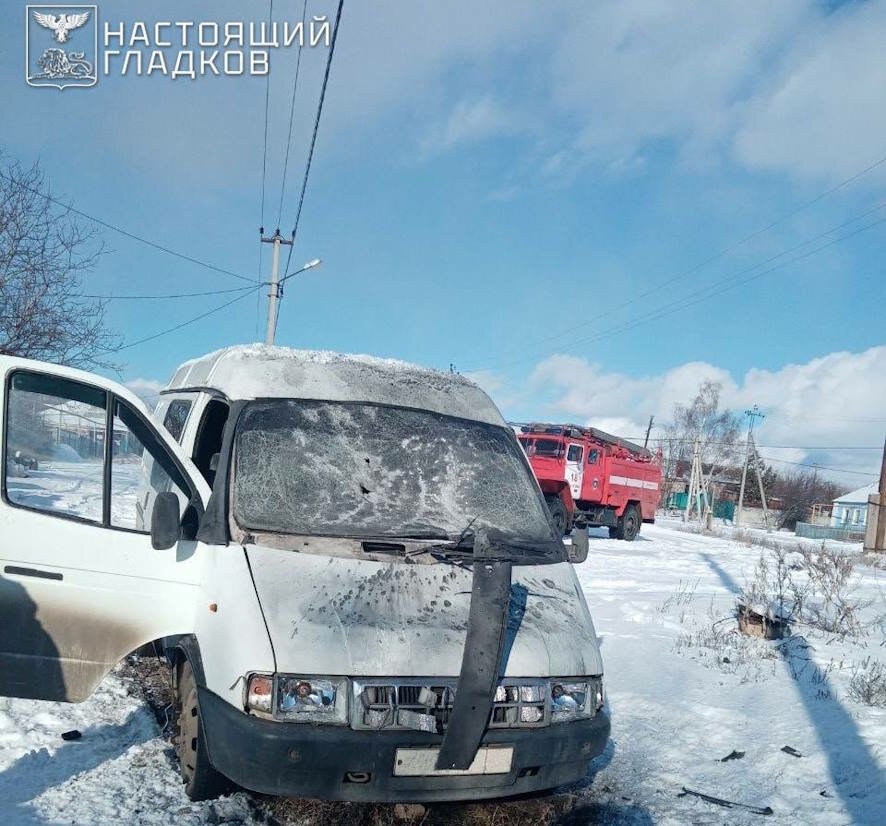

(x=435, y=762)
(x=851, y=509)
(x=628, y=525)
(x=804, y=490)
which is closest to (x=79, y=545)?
(x=435, y=762)

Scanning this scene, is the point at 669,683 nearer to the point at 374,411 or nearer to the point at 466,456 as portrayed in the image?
the point at 466,456

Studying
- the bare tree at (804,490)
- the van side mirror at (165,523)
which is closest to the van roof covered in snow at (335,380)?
the van side mirror at (165,523)

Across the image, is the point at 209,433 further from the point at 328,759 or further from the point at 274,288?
the point at 274,288

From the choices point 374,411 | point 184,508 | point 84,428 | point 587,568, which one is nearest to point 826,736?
point 374,411

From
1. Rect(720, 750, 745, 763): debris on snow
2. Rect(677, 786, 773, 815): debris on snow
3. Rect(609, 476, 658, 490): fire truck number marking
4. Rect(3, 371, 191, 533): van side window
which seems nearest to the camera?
Rect(3, 371, 191, 533): van side window

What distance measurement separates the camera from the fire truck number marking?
19.9m

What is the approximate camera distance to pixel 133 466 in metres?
3.84

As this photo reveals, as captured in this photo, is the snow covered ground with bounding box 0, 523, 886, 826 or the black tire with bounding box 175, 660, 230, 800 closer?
the black tire with bounding box 175, 660, 230, 800

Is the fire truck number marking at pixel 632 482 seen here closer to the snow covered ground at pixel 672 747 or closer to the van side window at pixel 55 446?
the snow covered ground at pixel 672 747

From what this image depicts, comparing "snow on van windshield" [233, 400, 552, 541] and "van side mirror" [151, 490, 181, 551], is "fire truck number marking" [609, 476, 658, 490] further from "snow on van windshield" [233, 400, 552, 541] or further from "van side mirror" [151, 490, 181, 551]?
"van side mirror" [151, 490, 181, 551]

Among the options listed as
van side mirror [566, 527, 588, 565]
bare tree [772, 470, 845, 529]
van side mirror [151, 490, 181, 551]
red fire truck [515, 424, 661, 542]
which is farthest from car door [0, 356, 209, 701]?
bare tree [772, 470, 845, 529]

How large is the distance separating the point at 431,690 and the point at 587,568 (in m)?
9.85

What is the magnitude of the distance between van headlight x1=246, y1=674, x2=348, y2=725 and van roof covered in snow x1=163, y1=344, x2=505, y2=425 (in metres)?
1.71

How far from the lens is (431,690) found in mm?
3012
